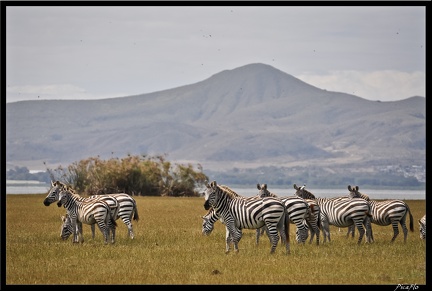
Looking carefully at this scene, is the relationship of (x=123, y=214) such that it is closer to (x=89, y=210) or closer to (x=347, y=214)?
(x=89, y=210)

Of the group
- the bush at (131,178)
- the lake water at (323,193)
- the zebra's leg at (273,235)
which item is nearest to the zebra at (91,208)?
the zebra's leg at (273,235)

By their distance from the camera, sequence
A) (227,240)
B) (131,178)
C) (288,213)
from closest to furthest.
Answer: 1. (227,240)
2. (288,213)
3. (131,178)

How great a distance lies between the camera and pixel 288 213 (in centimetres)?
2275

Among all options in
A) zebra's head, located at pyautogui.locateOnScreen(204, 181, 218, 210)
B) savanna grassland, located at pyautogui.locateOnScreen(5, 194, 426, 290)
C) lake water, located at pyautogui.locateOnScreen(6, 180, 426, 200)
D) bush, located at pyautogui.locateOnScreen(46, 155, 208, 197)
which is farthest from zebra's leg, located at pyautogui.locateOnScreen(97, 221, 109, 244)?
lake water, located at pyautogui.locateOnScreen(6, 180, 426, 200)

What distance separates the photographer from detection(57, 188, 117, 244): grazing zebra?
23.3 metres

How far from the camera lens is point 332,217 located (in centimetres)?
2436

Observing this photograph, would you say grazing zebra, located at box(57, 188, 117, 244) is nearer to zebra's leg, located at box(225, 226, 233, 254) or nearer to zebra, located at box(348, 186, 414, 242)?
zebra's leg, located at box(225, 226, 233, 254)

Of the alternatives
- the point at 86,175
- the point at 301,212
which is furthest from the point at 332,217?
the point at 86,175

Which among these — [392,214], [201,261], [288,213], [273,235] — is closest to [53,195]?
[201,261]

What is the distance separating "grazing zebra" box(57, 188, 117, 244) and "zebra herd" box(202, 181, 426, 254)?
9.01ft

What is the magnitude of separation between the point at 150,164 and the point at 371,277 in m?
43.5

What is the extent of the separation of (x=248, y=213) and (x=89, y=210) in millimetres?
4574

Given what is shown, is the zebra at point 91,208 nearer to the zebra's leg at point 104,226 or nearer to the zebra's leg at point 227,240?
the zebra's leg at point 104,226
